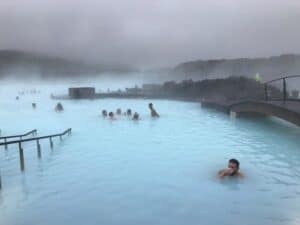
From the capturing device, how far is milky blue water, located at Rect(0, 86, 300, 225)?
24.0 ft

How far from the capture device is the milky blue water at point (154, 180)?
7.30 metres

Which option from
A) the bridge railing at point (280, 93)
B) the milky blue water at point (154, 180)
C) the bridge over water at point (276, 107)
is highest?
the bridge railing at point (280, 93)

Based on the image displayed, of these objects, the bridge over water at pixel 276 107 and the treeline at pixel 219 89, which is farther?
the treeline at pixel 219 89

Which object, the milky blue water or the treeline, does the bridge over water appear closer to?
the milky blue water

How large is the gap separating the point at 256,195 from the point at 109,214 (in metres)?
3.71

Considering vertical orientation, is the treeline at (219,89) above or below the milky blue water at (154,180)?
above

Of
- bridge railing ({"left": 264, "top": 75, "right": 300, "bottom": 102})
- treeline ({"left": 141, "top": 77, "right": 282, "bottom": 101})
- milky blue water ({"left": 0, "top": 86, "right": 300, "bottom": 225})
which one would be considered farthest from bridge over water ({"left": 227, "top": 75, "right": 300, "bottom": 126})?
treeline ({"left": 141, "top": 77, "right": 282, "bottom": 101})

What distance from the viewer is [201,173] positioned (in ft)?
34.7

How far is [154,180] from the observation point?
9938mm

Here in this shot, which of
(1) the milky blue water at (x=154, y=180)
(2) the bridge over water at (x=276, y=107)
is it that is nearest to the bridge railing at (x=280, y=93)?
(2) the bridge over water at (x=276, y=107)

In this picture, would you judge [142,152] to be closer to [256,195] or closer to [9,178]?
[9,178]

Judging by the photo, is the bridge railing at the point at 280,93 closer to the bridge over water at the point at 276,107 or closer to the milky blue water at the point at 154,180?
the bridge over water at the point at 276,107

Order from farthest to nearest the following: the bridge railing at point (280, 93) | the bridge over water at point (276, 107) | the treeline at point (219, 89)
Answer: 1. the treeline at point (219, 89)
2. the bridge railing at point (280, 93)
3. the bridge over water at point (276, 107)

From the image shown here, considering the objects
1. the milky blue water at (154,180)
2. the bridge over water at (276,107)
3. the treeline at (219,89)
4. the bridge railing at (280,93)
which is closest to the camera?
the milky blue water at (154,180)
